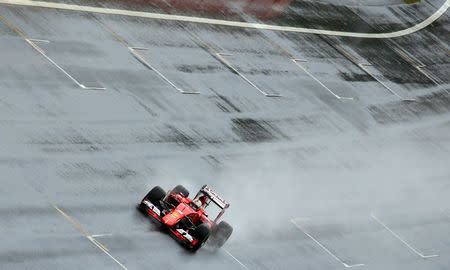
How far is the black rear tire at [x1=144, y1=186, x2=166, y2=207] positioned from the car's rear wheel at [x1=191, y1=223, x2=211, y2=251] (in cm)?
148

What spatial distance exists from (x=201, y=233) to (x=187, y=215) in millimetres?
854

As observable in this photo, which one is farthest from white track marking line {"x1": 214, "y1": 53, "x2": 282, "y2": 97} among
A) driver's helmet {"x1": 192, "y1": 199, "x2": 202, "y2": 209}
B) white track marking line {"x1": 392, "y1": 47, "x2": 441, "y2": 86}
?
white track marking line {"x1": 392, "y1": 47, "x2": 441, "y2": 86}

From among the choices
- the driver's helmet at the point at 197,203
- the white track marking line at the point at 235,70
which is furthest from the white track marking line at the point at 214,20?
the driver's helmet at the point at 197,203

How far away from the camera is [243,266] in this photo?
107 feet

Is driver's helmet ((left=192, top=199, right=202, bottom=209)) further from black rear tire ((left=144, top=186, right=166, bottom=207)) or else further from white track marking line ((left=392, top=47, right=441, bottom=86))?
white track marking line ((left=392, top=47, right=441, bottom=86))

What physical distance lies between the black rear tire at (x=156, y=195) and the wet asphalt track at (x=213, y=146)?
2.21 ft

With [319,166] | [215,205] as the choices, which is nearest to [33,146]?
[215,205]

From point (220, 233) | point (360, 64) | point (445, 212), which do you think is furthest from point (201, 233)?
point (360, 64)

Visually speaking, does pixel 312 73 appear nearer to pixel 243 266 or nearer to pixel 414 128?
pixel 414 128

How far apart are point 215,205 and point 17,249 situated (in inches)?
367

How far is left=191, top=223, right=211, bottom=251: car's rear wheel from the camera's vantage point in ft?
103

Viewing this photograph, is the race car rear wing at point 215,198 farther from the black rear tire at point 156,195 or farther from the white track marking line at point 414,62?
the white track marking line at point 414,62

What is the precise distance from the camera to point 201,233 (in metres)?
31.3

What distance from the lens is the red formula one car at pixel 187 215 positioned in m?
31.5
